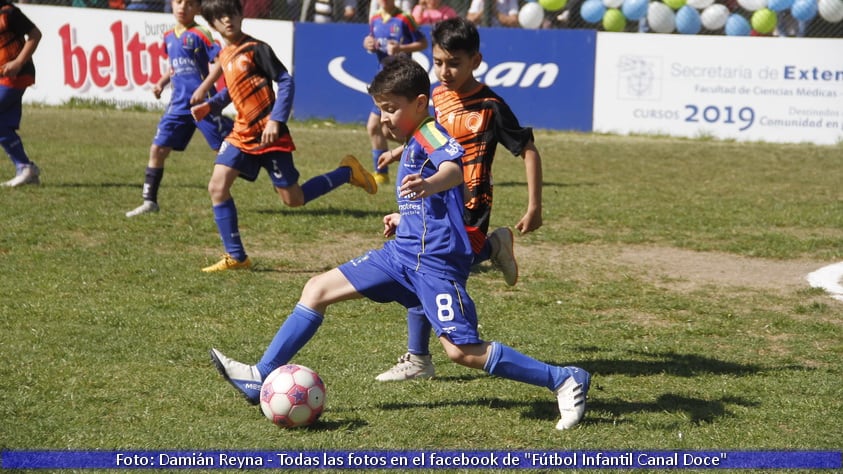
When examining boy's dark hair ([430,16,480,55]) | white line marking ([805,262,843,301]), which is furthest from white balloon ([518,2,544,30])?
boy's dark hair ([430,16,480,55])

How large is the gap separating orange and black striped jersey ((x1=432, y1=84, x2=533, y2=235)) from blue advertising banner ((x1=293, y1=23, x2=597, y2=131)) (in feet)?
36.5

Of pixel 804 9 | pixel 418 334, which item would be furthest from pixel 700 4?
pixel 418 334

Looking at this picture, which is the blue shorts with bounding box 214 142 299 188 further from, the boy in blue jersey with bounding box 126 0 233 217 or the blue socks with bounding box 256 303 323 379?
the blue socks with bounding box 256 303 323 379

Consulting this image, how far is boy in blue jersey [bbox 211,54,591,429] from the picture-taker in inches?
181

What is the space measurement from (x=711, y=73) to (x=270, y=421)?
12.8 meters

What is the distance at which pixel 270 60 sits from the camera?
7.79m

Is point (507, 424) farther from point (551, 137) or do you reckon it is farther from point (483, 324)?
point (551, 137)

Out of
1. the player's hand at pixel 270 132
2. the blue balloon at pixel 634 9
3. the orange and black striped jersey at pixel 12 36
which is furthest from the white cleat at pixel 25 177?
the blue balloon at pixel 634 9

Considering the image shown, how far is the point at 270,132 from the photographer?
7422 mm

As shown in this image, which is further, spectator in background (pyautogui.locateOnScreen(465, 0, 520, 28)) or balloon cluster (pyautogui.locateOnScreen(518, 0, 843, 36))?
spectator in background (pyautogui.locateOnScreen(465, 0, 520, 28))

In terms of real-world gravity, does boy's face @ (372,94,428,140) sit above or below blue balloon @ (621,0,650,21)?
above

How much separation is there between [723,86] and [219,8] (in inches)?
403

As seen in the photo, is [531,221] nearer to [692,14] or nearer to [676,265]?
[676,265]

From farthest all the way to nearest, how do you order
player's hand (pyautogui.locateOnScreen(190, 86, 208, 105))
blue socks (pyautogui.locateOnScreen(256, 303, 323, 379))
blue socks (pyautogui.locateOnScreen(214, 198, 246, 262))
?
player's hand (pyautogui.locateOnScreen(190, 86, 208, 105)), blue socks (pyautogui.locateOnScreen(214, 198, 246, 262)), blue socks (pyautogui.locateOnScreen(256, 303, 323, 379))
